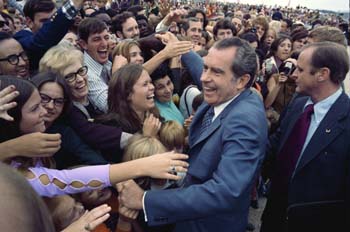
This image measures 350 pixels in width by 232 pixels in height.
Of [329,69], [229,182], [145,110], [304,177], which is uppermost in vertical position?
[329,69]

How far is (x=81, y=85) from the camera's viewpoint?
246 centimetres

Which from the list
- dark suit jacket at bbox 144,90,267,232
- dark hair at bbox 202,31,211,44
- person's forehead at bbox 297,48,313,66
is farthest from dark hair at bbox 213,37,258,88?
dark hair at bbox 202,31,211,44

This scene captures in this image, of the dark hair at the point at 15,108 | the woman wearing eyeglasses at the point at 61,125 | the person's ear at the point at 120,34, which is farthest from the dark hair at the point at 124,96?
the person's ear at the point at 120,34

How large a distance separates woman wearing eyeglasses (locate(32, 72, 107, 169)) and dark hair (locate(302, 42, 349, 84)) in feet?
5.21

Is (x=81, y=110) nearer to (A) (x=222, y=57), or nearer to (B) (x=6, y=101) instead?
(B) (x=6, y=101)

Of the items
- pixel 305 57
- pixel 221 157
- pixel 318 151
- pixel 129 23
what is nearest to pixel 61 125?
pixel 221 157

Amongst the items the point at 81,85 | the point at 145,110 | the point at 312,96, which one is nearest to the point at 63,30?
the point at 81,85

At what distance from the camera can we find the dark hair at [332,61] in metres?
2.25

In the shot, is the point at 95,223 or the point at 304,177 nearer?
the point at 95,223

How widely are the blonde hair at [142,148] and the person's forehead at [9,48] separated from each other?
3.87ft

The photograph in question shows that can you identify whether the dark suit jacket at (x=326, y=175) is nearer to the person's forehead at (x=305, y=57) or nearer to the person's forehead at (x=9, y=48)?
the person's forehead at (x=305, y=57)

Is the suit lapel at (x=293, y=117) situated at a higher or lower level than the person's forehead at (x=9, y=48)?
lower

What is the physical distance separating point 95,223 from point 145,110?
1272 mm

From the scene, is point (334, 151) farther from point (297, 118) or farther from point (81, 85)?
point (81, 85)
